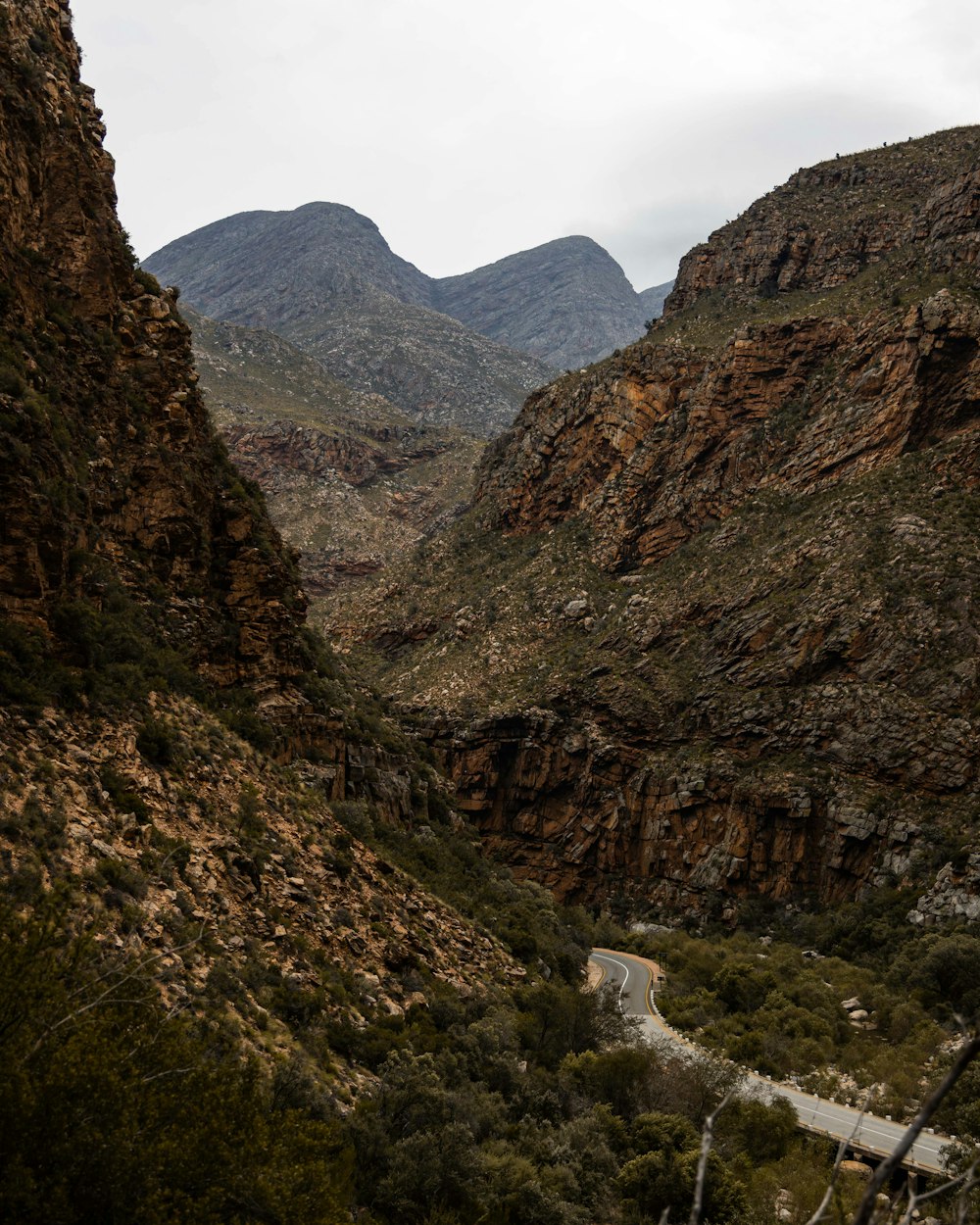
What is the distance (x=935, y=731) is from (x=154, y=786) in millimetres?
39341

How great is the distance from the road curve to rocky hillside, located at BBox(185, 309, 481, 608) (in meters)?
54.9

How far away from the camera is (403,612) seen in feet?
247

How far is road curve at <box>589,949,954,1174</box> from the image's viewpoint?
18.9 metres

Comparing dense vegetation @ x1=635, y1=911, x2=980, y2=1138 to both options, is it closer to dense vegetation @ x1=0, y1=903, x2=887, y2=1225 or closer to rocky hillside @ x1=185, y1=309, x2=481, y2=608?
dense vegetation @ x1=0, y1=903, x2=887, y2=1225

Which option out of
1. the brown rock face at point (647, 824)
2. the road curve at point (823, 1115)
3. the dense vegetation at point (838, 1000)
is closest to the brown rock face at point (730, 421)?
the brown rock face at point (647, 824)

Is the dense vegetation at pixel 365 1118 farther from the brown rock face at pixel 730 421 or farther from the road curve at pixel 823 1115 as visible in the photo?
the brown rock face at pixel 730 421

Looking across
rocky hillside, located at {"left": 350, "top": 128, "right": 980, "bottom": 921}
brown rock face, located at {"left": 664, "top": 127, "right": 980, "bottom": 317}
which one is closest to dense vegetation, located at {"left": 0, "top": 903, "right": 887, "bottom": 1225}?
rocky hillside, located at {"left": 350, "top": 128, "right": 980, "bottom": 921}

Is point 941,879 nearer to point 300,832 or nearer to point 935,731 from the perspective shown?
point 935,731

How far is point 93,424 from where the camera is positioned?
24.9 metres

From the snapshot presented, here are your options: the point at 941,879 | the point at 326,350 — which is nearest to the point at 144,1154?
the point at 941,879

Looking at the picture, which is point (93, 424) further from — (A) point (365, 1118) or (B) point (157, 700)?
(A) point (365, 1118)

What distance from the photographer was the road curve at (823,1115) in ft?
62.1

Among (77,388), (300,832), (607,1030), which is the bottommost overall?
(607,1030)

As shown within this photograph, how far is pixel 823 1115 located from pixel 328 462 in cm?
10270
